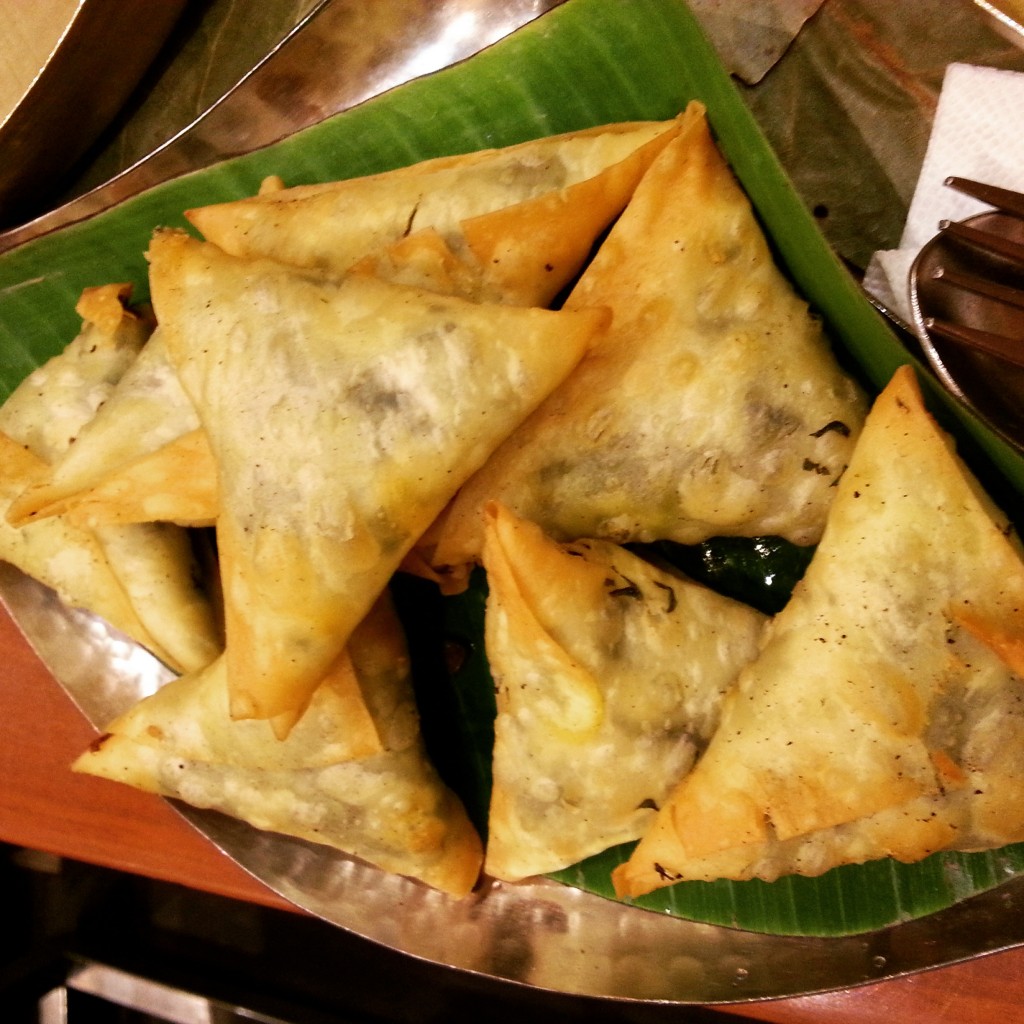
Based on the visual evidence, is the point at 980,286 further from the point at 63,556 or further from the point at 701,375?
the point at 63,556

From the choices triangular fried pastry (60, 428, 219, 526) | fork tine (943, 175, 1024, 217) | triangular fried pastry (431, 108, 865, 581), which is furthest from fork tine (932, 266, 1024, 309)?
triangular fried pastry (60, 428, 219, 526)

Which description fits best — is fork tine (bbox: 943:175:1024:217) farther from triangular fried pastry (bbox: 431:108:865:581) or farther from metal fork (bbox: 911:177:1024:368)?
triangular fried pastry (bbox: 431:108:865:581)

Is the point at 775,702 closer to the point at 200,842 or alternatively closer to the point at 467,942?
the point at 467,942

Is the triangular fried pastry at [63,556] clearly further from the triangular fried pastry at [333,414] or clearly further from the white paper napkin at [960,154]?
the white paper napkin at [960,154]

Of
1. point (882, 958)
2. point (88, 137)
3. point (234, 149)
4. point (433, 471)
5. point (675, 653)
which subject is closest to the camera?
point (433, 471)

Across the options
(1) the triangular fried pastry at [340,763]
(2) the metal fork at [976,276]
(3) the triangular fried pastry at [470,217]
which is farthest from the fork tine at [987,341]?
(1) the triangular fried pastry at [340,763]

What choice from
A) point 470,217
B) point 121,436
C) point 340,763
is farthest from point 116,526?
point 470,217

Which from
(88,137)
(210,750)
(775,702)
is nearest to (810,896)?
(775,702)
